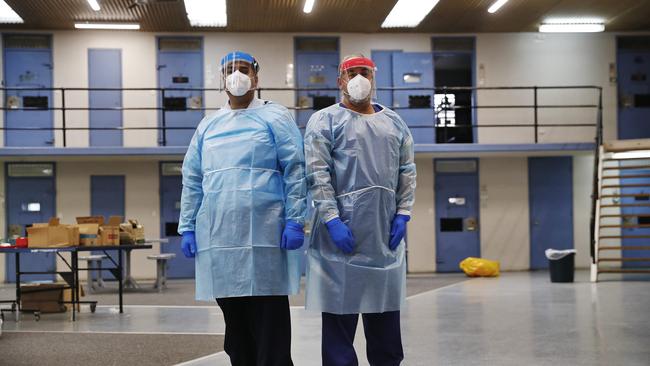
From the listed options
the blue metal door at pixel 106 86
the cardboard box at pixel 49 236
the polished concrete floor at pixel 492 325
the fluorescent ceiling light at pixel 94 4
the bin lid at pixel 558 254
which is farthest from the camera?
the blue metal door at pixel 106 86

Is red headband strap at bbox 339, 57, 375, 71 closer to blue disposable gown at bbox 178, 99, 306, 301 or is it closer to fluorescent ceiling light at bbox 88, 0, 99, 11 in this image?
blue disposable gown at bbox 178, 99, 306, 301

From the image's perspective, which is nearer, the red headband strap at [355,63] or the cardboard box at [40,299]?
the red headband strap at [355,63]

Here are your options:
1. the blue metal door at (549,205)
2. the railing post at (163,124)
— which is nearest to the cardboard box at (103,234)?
the railing post at (163,124)

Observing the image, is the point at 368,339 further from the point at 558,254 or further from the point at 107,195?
the point at 107,195

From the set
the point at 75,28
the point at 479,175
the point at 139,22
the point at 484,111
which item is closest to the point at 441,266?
the point at 479,175

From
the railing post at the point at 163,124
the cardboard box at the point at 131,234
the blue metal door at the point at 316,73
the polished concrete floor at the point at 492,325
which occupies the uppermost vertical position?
the blue metal door at the point at 316,73

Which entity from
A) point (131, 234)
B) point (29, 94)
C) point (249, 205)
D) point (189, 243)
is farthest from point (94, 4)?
point (249, 205)

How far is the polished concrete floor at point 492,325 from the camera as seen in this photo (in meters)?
5.66

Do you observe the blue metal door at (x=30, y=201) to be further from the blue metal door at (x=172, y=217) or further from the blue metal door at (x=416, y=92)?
the blue metal door at (x=416, y=92)

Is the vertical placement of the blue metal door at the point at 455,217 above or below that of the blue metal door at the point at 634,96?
below

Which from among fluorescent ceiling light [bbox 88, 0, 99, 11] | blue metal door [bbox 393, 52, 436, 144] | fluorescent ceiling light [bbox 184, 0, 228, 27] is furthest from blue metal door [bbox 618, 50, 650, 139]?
fluorescent ceiling light [bbox 88, 0, 99, 11]

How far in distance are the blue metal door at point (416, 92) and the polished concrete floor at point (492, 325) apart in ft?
13.8

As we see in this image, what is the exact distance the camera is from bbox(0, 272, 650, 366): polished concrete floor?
18.6ft

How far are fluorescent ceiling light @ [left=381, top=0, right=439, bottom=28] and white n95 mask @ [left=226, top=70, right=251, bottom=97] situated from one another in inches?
363
